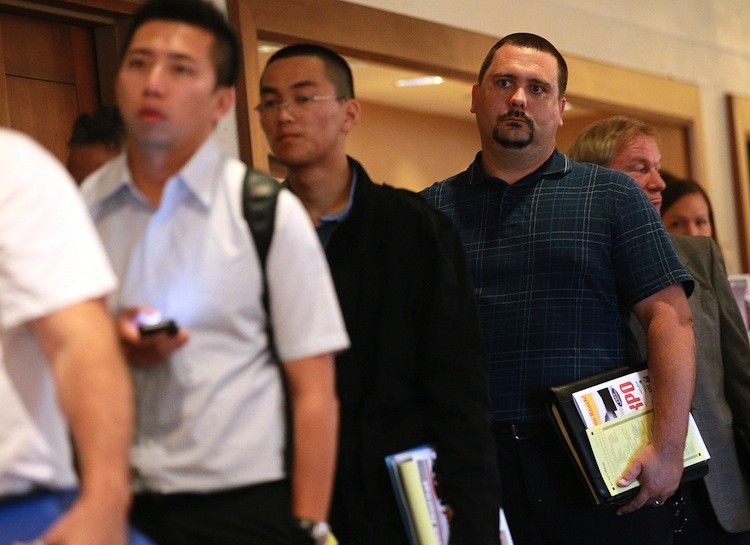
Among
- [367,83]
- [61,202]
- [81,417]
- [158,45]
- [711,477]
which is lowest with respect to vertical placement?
[711,477]

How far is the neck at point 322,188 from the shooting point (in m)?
2.51

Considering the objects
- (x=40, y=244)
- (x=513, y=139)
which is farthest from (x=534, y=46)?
(x=40, y=244)

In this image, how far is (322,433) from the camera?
67.6 inches

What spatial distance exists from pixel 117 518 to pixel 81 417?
125mm

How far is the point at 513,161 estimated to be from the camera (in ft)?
10.1

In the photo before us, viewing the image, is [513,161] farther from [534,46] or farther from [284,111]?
[284,111]

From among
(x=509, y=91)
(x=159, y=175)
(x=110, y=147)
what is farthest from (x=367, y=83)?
(x=159, y=175)

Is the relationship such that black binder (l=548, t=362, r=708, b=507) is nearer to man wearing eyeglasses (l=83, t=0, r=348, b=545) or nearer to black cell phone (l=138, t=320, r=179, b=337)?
man wearing eyeglasses (l=83, t=0, r=348, b=545)

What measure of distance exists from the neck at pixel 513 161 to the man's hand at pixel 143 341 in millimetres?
1546

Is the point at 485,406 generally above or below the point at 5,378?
below

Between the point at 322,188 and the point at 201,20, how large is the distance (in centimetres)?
78

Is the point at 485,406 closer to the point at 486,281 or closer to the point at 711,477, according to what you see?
the point at 486,281

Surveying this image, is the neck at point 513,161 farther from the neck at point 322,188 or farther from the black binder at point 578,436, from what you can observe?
the neck at point 322,188

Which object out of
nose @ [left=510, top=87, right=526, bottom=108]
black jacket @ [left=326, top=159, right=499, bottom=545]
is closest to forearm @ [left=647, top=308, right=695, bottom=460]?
nose @ [left=510, top=87, right=526, bottom=108]
